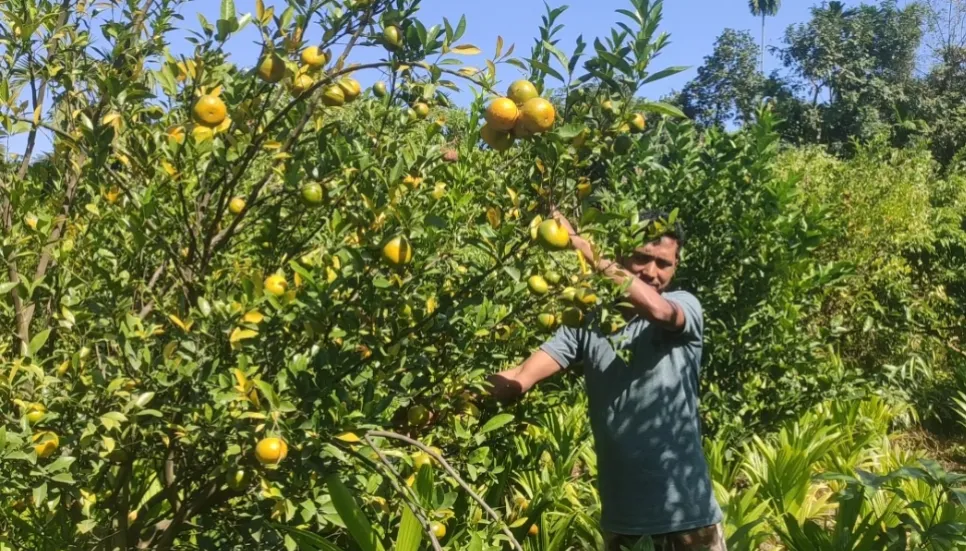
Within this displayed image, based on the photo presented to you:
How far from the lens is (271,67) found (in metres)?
1.48

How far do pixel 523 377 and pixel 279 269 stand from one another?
787 mm

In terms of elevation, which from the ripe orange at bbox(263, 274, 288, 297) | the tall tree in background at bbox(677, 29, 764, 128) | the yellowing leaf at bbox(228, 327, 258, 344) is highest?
the tall tree in background at bbox(677, 29, 764, 128)

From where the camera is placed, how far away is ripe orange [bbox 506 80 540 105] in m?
1.38

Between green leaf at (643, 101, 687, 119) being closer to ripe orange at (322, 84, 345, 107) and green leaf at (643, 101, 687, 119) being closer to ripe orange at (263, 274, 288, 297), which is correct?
ripe orange at (322, 84, 345, 107)

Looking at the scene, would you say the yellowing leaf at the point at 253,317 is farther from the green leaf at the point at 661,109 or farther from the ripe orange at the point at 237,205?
the green leaf at the point at 661,109

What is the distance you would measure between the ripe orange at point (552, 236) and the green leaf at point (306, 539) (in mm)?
911

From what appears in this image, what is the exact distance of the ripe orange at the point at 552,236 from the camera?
1.40 metres

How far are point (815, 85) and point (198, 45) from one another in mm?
32227

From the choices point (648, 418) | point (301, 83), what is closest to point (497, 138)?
point (301, 83)

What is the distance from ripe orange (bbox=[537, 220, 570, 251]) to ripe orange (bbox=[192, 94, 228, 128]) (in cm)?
71

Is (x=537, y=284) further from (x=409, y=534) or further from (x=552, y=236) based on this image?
(x=409, y=534)

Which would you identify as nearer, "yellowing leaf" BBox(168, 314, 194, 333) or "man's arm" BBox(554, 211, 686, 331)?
"yellowing leaf" BBox(168, 314, 194, 333)

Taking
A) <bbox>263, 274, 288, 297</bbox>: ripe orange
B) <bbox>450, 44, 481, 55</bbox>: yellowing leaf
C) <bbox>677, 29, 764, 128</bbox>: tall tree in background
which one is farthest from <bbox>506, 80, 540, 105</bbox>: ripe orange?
<bbox>677, 29, 764, 128</bbox>: tall tree in background

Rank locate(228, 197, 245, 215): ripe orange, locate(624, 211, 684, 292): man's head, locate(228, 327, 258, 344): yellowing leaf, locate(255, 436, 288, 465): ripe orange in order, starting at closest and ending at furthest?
locate(255, 436, 288, 465): ripe orange, locate(228, 327, 258, 344): yellowing leaf, locate(228, 197, 245, 215): ripe orange, locate(624, 211, 684, 292): man's head
